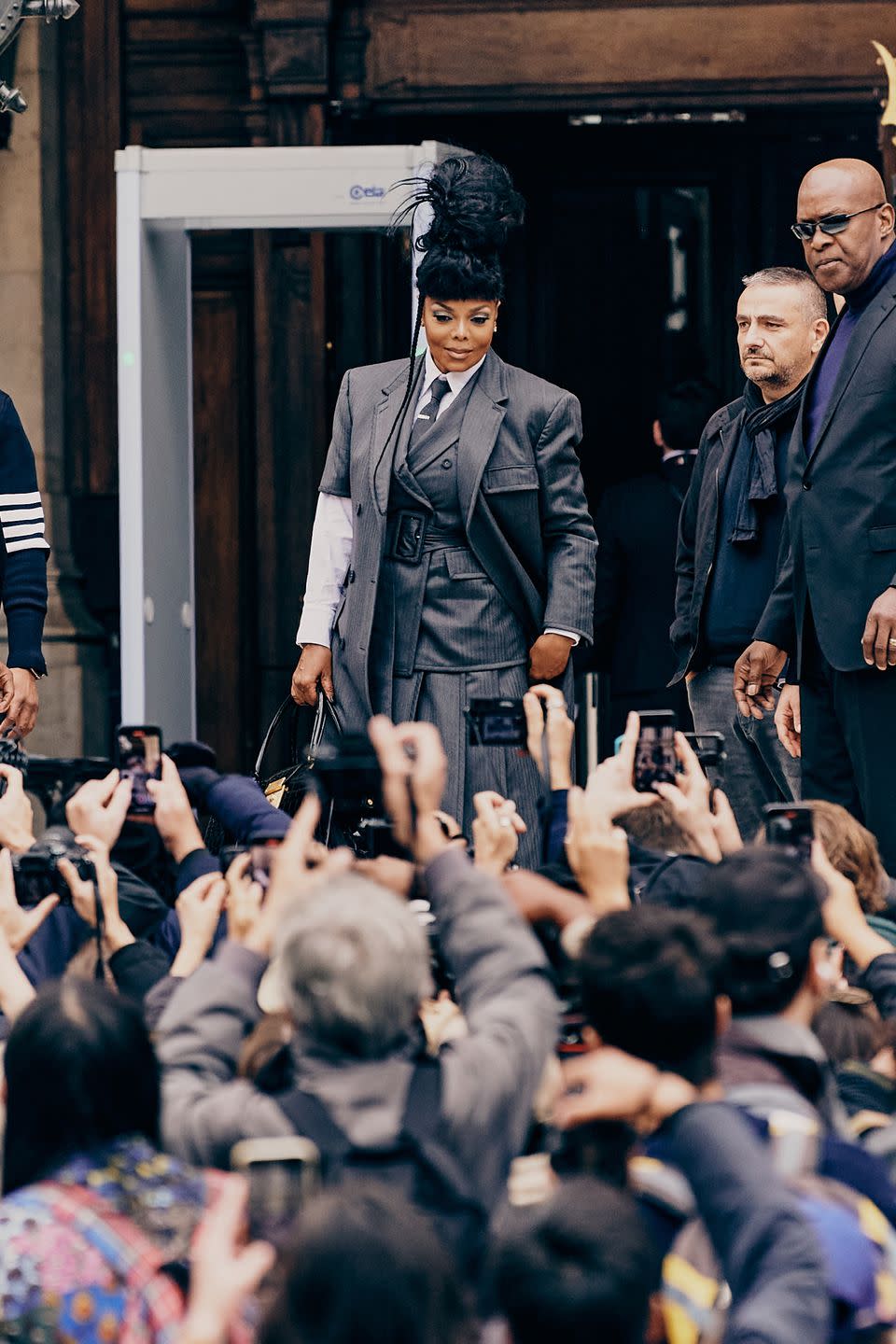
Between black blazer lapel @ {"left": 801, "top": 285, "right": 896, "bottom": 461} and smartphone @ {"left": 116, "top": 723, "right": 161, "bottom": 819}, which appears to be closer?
smartphone @ {"left": 116, "top": 723, "right": 161, "bottom": 819}

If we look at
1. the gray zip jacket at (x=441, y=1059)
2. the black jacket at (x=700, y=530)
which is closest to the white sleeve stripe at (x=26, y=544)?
the black jacket at (x=700, y=530)

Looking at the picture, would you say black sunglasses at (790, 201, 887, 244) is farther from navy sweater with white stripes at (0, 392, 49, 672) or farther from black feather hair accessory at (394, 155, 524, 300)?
navy sweater with white stripes at (0, 392, 49, 672)

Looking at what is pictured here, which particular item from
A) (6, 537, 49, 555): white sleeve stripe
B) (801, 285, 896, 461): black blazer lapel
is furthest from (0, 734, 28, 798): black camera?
(801, 285, 896, 461): black blazer lapel

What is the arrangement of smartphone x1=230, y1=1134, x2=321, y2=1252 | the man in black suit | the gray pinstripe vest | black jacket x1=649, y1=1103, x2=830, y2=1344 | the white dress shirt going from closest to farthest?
black jacket x1=649, y1=1103, x2=830, y2=1344
smartphone x1=230, y1=1134, x2=321, y2=1252
the gray pinstripe vest
the white dress shirt
the man in black suit

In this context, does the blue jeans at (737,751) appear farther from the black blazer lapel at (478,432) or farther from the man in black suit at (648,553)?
the man in black suit at (648,553)

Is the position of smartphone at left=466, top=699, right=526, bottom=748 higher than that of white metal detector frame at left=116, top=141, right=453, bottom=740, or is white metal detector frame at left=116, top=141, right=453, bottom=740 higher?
white metal detector frame at left=116, top=141, right=453, bottom=740

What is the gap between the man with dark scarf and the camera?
5.93 meters

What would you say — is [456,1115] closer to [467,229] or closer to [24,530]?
[467,229]

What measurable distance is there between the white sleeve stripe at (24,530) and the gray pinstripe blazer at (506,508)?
0.80 meters

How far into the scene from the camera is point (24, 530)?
5.80m

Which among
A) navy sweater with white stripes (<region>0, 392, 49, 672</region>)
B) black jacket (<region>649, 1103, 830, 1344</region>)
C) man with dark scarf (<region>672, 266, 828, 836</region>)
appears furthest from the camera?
man with dark scarf (<region>672, 266, 828, 836</region>)

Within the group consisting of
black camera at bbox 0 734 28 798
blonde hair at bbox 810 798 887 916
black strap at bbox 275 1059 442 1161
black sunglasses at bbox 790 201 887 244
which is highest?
black sunglasses at bbox 790 201 887 244

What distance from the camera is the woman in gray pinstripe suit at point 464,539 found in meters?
5.37

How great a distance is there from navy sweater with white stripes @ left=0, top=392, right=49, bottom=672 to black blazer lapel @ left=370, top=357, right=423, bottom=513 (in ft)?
2.92
